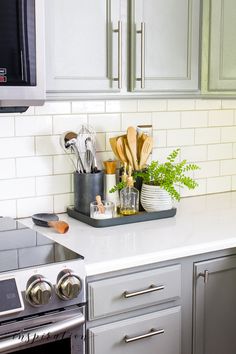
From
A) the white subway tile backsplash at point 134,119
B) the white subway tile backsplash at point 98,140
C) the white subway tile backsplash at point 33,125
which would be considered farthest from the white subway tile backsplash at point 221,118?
the white subway tile backsplash at point 33,125

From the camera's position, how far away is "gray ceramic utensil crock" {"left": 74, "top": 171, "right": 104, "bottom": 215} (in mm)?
2457

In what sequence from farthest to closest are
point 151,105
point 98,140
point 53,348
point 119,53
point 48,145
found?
point 151,105 → point 98,140 → point 48,145 → point 119,53 → point 53,348

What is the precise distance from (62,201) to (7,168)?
302 mm

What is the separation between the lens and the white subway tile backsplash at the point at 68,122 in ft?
8.25

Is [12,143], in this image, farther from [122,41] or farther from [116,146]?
[122,41]

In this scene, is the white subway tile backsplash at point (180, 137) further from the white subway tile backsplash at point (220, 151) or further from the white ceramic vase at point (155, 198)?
the white ceramic vase at point (155, 198)

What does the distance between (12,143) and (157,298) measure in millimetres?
884

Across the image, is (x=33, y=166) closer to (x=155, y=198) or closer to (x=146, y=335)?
(x=155, y=198)

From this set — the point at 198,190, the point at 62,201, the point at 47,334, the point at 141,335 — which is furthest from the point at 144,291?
the point at 198,190

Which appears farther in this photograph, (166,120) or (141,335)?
(166,120)

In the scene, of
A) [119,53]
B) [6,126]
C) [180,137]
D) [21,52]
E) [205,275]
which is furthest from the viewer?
[180,137]

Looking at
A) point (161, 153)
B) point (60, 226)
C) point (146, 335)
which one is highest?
point (161, 153)

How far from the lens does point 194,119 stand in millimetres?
2910

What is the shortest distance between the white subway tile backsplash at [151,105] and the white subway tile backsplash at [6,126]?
0.63 metres
